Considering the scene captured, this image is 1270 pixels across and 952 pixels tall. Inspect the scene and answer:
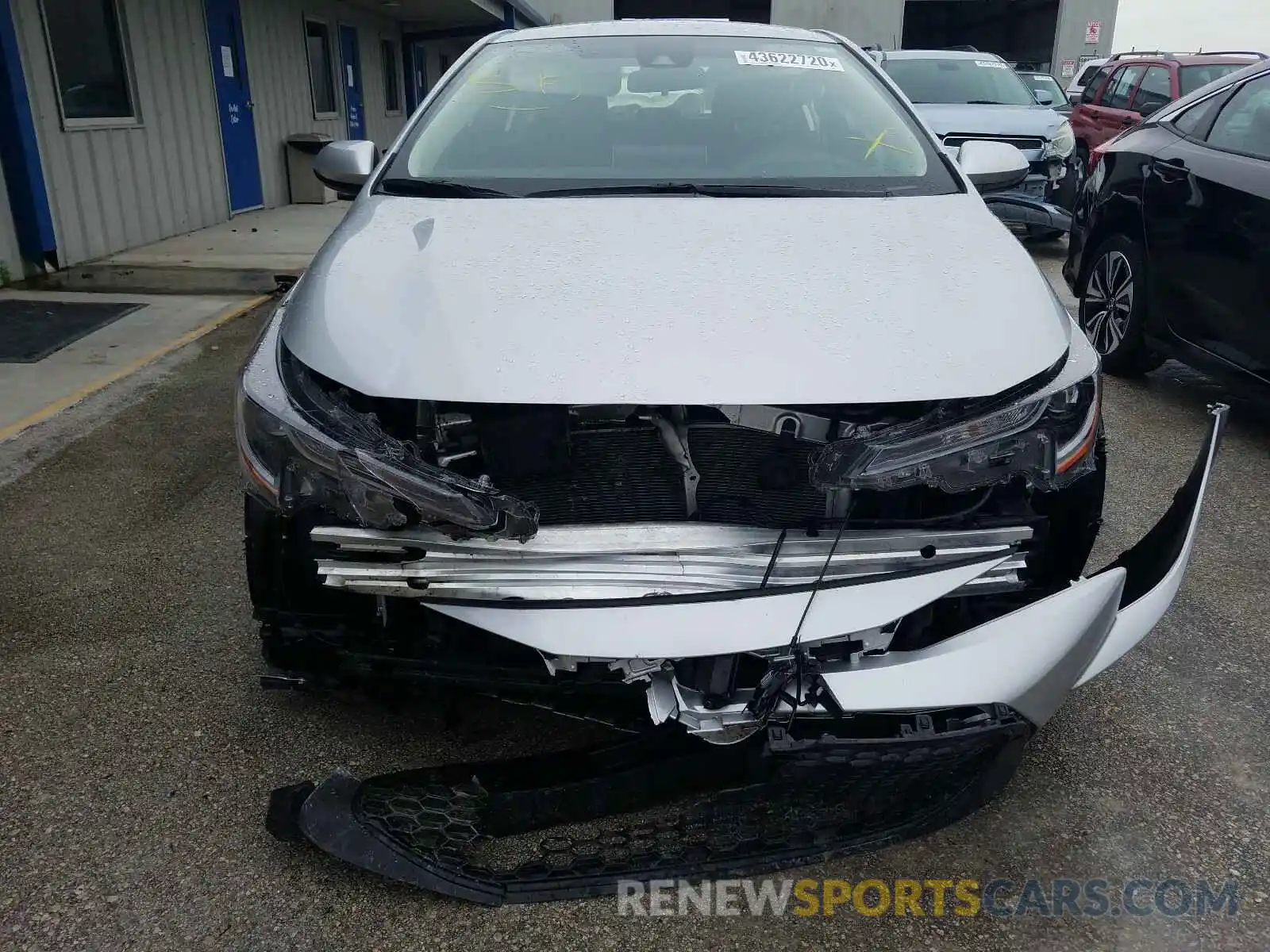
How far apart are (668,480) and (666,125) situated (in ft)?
5.02

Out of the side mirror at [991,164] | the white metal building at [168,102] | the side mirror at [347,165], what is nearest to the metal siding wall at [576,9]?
the white metal building at [168,102]

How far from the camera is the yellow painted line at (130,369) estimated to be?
4.64 meters

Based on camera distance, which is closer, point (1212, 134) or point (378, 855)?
point (378, 855)

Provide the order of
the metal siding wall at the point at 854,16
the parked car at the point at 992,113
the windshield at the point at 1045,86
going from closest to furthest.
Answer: the parked car at the point at 992,113, the windshield at the point at 1045,86, the metal siding wall at the point at 854,16

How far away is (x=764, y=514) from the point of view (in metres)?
2.01

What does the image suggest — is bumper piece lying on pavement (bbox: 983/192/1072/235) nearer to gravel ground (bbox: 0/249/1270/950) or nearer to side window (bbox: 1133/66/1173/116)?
gravel ground (bbox: 0/249/1270/950)

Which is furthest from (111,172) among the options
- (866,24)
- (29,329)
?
(866,24)

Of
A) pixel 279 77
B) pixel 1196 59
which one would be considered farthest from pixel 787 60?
pixel 279 77

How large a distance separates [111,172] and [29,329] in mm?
2717

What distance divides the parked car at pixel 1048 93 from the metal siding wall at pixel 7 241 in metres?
9.10

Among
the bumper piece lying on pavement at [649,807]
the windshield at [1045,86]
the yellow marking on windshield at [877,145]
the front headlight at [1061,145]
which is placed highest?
the yellow marking on windshield at [877,145]

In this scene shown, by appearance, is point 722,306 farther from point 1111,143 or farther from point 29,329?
point 29,329

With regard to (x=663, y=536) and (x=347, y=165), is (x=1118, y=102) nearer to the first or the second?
(x=347, y=165)

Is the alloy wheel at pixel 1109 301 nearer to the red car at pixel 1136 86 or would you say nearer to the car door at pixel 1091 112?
the red car at pixel 1136 86
